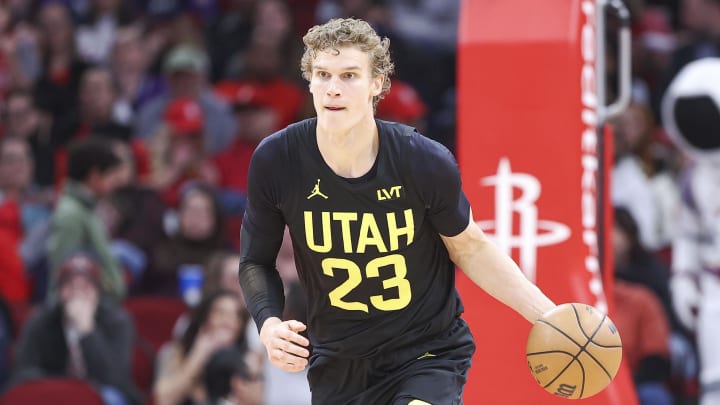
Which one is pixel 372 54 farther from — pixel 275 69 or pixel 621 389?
pixel 275 69

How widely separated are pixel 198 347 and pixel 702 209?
3612 millimetres

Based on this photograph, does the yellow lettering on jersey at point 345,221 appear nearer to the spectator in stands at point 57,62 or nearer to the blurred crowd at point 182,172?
the blurred crowd at point 182,172

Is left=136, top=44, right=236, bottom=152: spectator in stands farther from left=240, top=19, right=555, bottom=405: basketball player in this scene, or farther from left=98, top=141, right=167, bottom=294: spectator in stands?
left=240, top=19, right=555, bottom=405: basketball player

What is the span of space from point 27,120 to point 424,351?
7.97 meters

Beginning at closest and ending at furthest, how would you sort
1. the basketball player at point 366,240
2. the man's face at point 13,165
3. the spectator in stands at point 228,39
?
the basketball player at point 366,240
the man's face at point 13,165
the spectator in stands at point 228,39

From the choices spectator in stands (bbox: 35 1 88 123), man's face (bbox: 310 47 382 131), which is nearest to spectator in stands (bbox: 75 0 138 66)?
spectator in stands (bbox: 35 1 88 123)

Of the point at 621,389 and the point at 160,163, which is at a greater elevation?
the point at 160,163

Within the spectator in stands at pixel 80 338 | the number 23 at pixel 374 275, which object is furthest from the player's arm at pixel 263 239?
the spectator in stands at pixel 80 338

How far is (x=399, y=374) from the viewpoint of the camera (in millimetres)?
5012

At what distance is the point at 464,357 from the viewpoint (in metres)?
5.13

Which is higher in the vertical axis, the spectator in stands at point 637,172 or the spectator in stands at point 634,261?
the spectator in stands at point 637,172

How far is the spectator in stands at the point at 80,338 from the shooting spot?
29.3ft

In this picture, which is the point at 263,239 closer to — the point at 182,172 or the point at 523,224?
the point at 523,224

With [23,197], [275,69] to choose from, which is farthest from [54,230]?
[275,69]
